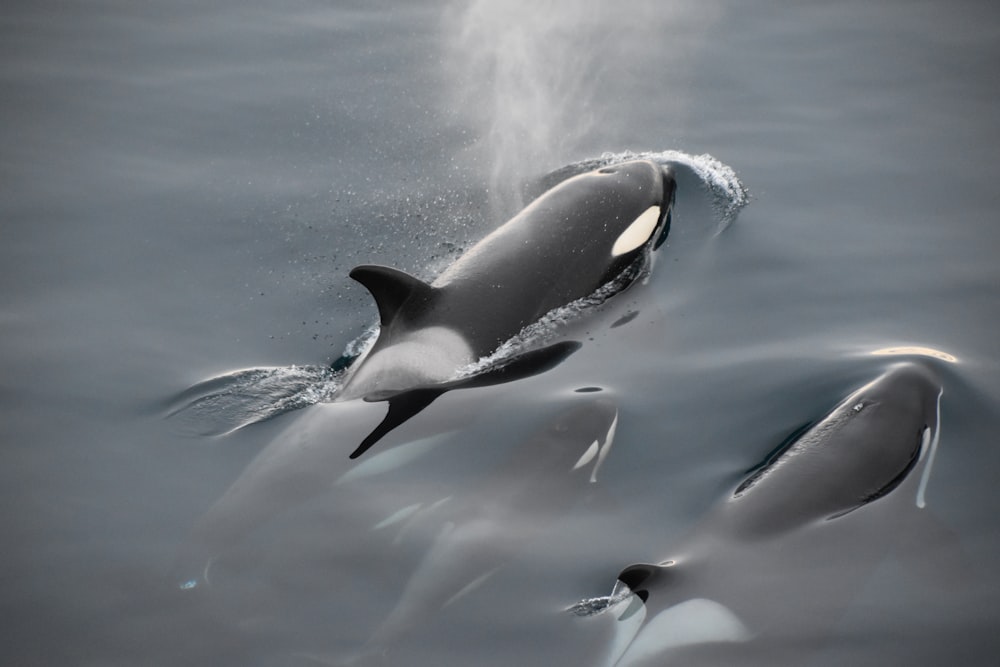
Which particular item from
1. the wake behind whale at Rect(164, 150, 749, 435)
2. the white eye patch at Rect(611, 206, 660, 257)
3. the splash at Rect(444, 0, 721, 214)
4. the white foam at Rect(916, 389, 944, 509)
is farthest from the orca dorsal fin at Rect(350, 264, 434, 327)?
the white foam at Rect(916, 389, 944, 509)

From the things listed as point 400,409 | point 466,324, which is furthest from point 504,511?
point 466,324

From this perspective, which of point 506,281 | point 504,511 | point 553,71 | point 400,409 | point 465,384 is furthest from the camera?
point 553,71

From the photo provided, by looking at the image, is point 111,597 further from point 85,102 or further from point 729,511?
point 85,102

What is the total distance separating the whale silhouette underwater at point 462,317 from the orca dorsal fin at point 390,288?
1cm

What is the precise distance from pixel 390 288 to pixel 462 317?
675 mm

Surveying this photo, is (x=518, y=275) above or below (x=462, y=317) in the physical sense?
above

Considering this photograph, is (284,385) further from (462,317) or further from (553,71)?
(553,71)

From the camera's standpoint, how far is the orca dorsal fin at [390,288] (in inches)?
323

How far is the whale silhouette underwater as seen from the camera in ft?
23.4

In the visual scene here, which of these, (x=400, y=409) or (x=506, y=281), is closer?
(x=400, y=409)

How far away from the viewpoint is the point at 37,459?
7.70 meters

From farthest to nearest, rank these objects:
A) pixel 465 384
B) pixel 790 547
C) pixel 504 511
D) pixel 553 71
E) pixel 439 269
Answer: pixel 553 71
pixel 439 269
pixel 465 384
pixel 504 511
pixel 790 547

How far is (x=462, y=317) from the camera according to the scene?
8641mm

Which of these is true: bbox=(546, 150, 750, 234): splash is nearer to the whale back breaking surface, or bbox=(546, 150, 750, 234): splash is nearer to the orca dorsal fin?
the whale back breaking surface
